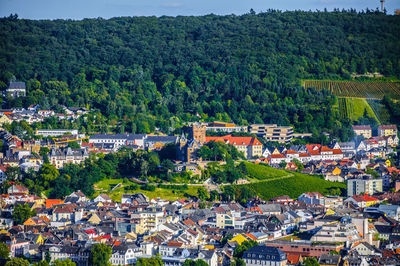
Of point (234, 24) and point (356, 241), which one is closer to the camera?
point (356, 241)

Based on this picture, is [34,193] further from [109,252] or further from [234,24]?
[234,24]

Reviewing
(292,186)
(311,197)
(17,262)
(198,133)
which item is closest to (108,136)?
(198,133)

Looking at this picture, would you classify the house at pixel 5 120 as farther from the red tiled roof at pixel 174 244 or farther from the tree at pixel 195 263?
the tree at pixel 195 263

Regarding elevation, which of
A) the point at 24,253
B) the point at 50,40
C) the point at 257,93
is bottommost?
the point at 24,253

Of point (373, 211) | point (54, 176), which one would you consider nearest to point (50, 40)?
point (54, 176)

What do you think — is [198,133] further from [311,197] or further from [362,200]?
[362,200]

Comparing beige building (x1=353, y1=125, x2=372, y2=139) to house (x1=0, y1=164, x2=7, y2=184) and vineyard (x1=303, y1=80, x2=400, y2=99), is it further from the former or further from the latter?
house (x1=0, y1=164, x2=7, y2=184)
